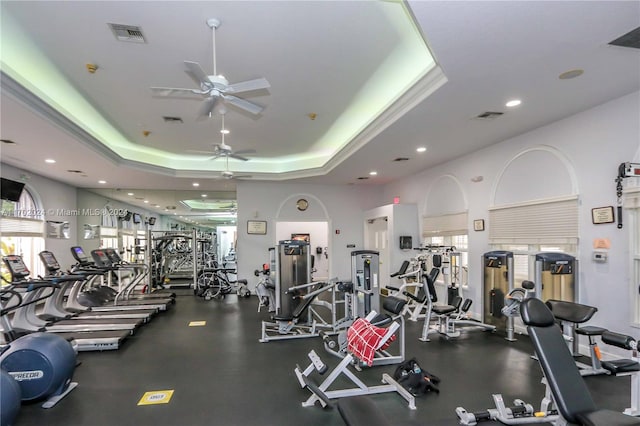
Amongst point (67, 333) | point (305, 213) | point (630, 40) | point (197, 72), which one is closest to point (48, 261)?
point (67, 333)

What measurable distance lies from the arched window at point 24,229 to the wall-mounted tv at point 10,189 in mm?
151

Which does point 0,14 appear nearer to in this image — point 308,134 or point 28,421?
point 28,421

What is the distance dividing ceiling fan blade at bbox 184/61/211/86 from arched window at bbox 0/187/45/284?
6.19 m

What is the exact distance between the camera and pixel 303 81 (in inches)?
175

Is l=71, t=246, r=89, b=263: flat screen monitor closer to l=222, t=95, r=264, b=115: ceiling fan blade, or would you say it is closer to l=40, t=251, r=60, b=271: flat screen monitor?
l=40, t=251, r=60, b=271: flat screen monitor

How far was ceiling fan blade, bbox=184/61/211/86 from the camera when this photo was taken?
280 cm

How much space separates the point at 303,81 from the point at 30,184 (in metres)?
6.92

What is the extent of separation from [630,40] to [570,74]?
60cm

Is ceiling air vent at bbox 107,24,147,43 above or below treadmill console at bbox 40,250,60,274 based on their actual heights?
above

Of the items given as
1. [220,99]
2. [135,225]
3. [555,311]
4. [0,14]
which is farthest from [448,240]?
[135,225]

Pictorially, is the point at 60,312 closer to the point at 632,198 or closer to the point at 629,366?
the point at 629,366

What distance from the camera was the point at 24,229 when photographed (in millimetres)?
7332

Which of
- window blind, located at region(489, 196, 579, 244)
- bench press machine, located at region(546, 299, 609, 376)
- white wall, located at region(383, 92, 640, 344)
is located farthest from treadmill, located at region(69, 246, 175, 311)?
white wall, located at region(383, 92, 640, 344)

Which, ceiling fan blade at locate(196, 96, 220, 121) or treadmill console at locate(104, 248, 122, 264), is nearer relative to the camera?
ceiling fan blade at locate(196, 96, 220, 121)
